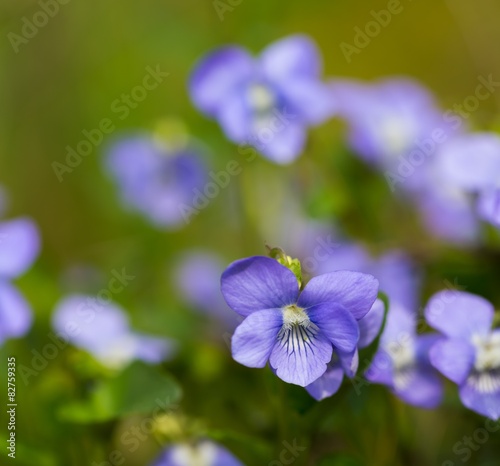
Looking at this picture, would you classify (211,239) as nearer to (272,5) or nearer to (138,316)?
(138,316)

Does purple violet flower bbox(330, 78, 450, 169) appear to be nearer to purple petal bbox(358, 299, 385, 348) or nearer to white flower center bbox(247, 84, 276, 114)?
white flower center bbox(247, 84, 276, 114)

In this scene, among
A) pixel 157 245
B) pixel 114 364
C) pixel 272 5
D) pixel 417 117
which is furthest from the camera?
pixel 272 5

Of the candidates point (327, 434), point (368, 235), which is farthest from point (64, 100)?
point (327, 434)

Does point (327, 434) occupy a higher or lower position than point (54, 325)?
lower

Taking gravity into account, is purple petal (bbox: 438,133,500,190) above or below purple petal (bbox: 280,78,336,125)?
below

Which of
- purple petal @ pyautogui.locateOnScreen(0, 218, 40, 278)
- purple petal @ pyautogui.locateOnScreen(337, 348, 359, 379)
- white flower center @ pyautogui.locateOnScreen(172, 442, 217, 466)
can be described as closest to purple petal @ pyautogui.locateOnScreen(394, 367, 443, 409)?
purple petal @ pyautogui.locateOnScreen(337, 348, 359, 379)

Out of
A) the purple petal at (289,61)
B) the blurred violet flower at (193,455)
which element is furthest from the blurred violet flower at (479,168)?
the blurred violet flower at (193,455)

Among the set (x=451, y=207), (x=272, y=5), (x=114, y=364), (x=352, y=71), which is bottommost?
(x=352, y=71)
